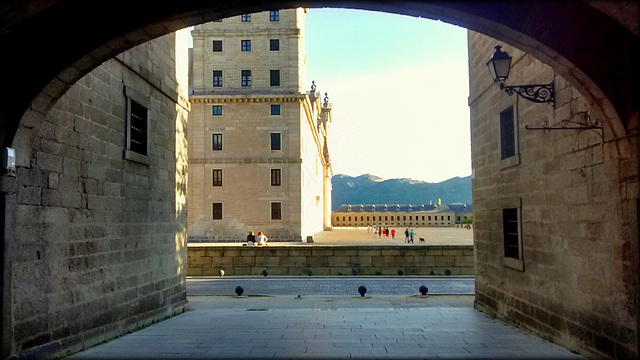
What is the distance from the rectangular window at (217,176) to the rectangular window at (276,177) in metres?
4.26

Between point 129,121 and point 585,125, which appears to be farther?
point 129,121

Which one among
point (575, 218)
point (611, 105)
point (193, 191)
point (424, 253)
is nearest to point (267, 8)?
point (611, 105)

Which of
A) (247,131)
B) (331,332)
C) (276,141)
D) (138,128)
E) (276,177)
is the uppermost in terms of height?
(247,131)

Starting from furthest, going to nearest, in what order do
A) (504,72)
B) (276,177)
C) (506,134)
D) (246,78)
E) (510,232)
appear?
(246,78)
(276,177)
(506,134)
(510,232)
(504,72)

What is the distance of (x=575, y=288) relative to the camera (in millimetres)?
7098

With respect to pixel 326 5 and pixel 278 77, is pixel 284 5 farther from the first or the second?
pixel 278 77

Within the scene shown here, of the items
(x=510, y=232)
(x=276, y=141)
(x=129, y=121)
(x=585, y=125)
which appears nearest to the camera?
(x=585, y=125)

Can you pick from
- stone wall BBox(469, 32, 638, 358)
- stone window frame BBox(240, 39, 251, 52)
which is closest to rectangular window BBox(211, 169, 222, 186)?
stone window frame BBox(240, 39, 251, 52)

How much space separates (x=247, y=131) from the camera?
39625 mm

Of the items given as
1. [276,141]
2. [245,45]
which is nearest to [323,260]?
[276,141]

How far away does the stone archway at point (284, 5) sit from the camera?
17.9 ft

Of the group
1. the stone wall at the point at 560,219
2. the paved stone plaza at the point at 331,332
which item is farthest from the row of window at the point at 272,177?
the stone wall at the point at 560,219

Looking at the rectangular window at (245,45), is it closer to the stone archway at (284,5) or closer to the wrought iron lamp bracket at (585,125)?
the stone archway at (284,5)

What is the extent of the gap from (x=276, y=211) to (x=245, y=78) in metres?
11.4
